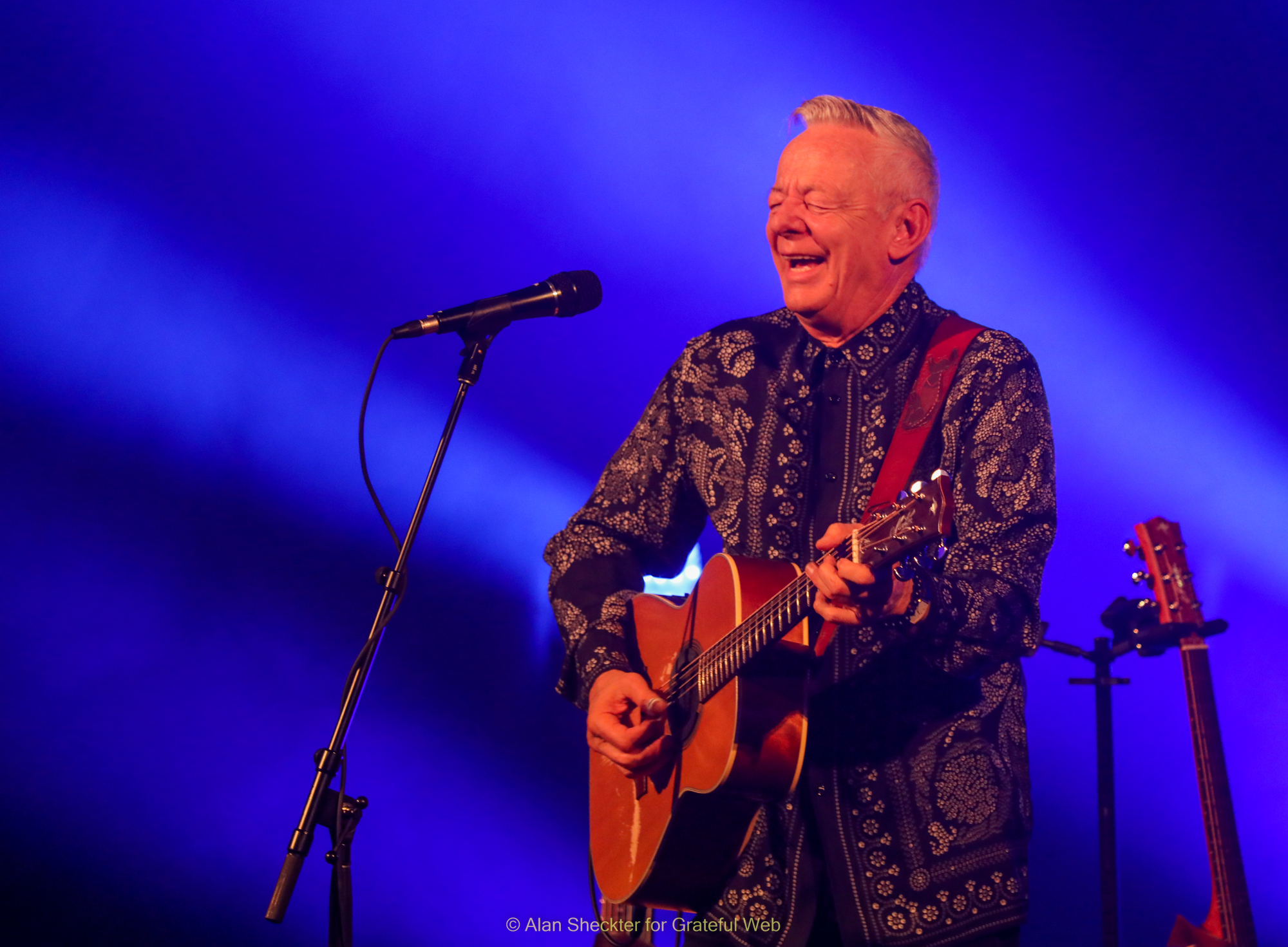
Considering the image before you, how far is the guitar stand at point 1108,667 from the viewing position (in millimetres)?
3088

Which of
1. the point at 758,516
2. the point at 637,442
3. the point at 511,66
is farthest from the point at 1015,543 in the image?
the point at 511,66

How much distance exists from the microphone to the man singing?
12.6 inches

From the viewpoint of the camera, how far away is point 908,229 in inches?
80.5

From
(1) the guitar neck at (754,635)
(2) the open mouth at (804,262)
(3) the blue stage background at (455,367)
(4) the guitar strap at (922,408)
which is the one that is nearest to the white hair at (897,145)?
(2) the open mouth at (804,262)

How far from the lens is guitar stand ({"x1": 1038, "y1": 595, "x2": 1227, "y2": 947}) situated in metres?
3.09

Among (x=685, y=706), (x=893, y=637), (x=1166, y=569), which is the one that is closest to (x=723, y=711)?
(x=685, y=706)

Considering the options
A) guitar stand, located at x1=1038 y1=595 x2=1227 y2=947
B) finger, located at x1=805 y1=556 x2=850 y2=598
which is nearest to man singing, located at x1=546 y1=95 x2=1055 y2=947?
finger, located at x1=805 y1=556 x2=850 y2=598

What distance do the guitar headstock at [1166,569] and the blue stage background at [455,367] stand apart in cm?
49

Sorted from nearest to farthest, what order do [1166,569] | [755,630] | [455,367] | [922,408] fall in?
[755,630]
[922,408]
[1166,569]
[455,367]

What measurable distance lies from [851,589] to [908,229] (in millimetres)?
1051

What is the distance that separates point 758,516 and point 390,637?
2145 millimetres

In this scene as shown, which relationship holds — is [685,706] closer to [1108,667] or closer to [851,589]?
[851,589]

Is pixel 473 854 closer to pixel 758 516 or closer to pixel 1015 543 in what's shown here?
pixel 758 516

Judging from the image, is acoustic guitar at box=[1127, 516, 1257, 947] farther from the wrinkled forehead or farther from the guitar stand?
the wrinkled forehead
